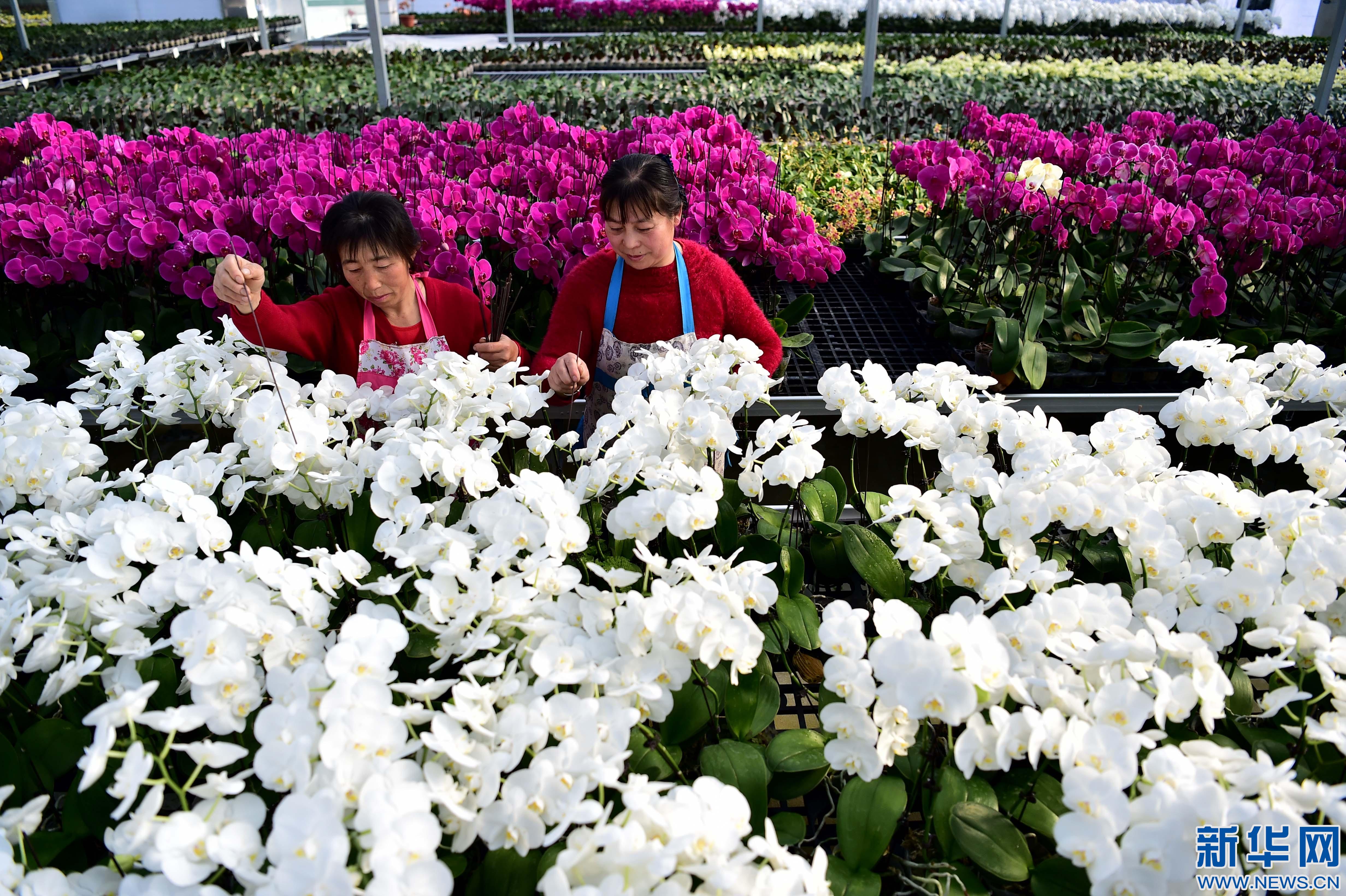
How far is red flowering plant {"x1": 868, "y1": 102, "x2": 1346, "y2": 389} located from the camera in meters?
2.12

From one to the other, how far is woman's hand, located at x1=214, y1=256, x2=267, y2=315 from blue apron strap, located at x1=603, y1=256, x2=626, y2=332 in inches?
24.3

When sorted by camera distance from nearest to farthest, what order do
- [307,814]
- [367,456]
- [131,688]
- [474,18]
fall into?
1. [307,814]
2. [131,688]
3. [367,456]
4. [474,18]

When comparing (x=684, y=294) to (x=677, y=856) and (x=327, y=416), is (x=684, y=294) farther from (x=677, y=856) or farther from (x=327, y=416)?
(x=677, y=856)

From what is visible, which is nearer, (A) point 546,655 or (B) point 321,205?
(A) point 546,655

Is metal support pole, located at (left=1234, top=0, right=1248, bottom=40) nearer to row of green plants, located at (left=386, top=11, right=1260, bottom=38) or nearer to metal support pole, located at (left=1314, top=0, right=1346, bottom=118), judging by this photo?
row of green plants, located at (left=386, top=11, right=1260, bottom=38)

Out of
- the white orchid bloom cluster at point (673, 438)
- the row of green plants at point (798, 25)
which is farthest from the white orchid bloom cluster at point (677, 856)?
the row of green plants at point (798, 25)

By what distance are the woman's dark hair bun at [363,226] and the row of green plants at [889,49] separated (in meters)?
6.61

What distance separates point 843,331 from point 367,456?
165cm

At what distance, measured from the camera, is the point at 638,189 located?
149 cm

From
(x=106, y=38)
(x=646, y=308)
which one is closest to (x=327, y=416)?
(x=646, y=308)

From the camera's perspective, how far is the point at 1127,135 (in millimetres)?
2799

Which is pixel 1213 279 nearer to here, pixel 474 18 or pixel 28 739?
pixel 28 739

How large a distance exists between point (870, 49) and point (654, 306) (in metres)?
3.40

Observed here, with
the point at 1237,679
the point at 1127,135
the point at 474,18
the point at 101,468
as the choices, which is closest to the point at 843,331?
the point at 1127,135
